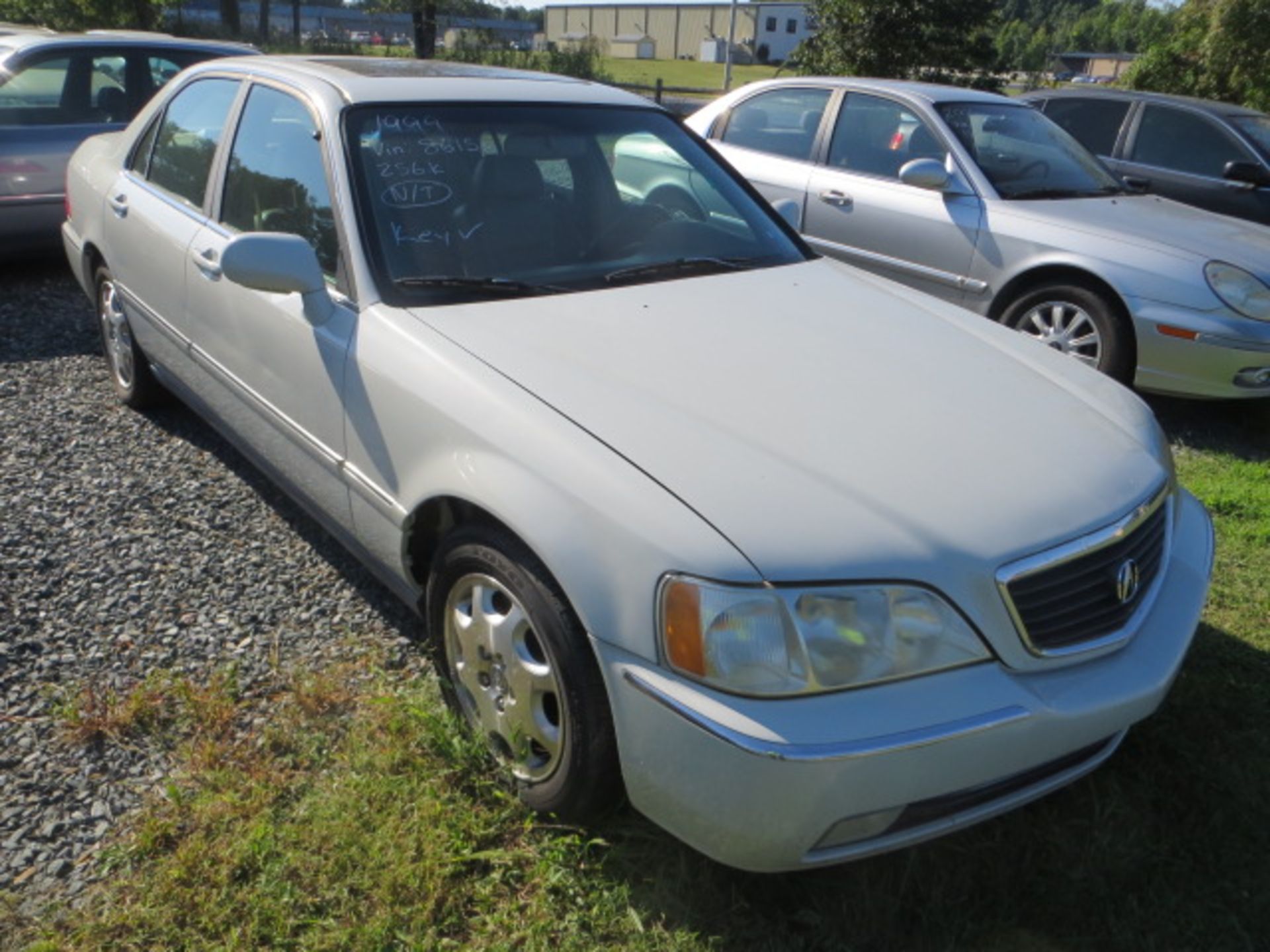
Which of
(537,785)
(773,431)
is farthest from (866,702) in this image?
(537,785)

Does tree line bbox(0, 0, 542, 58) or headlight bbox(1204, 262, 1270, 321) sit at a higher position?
tree line bbox(0, 0, 542, 58)

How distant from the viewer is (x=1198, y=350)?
16.0 feet

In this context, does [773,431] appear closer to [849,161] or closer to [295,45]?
[849,161]

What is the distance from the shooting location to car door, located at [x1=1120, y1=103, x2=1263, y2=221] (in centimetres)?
716

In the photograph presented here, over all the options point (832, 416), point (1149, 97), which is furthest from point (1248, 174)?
point (832, 416)

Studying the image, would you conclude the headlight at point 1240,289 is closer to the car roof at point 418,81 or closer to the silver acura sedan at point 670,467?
the silver acura sedan at point 670,467

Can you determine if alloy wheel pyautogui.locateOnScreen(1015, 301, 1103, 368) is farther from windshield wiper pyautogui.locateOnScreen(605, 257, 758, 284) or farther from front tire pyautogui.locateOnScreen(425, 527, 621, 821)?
front tire pyautogui.locateOnScreen(425, 527, 621, 821)

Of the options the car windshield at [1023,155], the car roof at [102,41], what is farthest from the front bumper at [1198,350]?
the car roof at [102,41]

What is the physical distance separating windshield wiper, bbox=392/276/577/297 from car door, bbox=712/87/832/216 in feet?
11.9

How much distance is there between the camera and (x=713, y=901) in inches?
89.0

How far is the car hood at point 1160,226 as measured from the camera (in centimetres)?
504

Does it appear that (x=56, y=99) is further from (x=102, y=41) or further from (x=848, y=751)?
(x=848, y=751)

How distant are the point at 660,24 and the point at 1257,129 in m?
96.5

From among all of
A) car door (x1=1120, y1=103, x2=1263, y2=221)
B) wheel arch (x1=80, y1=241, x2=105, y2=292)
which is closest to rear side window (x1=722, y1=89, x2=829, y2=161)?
car door (x1=1120, y1=103, x2=1263, y2=221)
